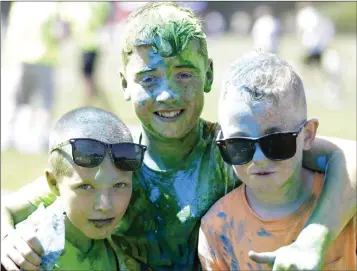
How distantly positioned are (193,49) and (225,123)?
48cm

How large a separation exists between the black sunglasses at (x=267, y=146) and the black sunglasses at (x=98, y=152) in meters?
0.43

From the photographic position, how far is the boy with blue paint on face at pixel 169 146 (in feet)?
12.1

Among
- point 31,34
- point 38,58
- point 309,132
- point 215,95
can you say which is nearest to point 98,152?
point 309,132

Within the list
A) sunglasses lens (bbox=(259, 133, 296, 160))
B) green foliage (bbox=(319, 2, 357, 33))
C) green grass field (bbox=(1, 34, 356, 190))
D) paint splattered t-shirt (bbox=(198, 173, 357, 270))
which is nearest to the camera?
sunglasses lens (bbox=(259, 133, 296, 160))

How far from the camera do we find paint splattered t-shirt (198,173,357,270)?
3514mm

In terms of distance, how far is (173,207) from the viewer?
3.88 m

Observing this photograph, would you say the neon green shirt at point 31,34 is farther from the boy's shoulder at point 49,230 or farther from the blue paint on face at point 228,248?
the blue paint on face at point 228,248

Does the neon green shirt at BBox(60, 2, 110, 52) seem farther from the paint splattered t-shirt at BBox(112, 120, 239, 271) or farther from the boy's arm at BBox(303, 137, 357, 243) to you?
the boy's arm at BBox(303, 137, 357, 243)

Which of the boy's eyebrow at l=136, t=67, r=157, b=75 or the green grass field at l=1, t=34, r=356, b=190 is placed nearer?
the boy's eyebrow at l=136, t=67, r=157, b=75

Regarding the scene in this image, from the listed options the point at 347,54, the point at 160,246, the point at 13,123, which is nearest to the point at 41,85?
the point at 13,123

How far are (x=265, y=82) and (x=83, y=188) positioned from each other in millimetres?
851

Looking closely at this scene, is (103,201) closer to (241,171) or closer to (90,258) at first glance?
(90,258)

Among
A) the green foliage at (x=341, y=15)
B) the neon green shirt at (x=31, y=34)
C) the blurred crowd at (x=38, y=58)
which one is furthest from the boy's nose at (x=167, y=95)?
the green foliage at (x=341, y=15)

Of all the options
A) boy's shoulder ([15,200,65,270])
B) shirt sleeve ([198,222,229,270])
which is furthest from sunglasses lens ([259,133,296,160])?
boy's shoulder ([15,200,65,270])
